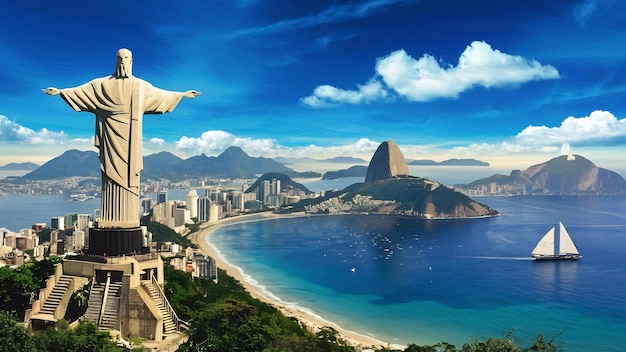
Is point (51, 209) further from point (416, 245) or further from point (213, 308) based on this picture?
point (213, 308)

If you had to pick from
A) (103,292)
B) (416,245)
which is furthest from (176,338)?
(416,245)

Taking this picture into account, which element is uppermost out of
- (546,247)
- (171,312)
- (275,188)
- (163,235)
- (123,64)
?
(123,64)

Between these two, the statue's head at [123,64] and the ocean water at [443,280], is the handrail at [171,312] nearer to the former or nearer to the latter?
the statue's head at [123,64]

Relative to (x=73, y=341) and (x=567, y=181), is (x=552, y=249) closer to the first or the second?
(x=73, y=341)

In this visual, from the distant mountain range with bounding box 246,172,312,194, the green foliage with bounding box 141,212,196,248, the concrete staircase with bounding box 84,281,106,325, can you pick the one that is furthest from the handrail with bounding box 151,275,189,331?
the distant mountain range with bounding box 246,172,312,194

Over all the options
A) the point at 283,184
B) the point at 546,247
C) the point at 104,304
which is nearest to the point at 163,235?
the point at 546,247

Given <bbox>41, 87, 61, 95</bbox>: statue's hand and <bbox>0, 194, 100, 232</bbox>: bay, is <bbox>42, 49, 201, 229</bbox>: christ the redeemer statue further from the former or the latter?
<bbox>0, 194, 100, 232</bbox>: bay
